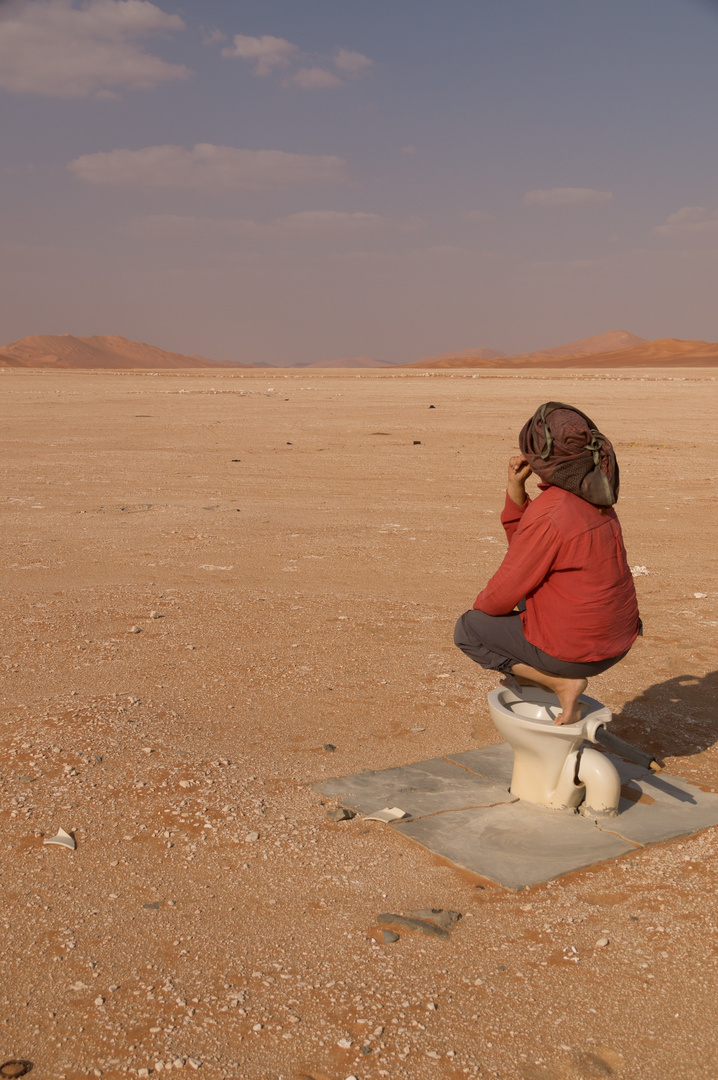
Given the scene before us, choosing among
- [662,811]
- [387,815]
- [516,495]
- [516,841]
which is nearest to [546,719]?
[516,841]

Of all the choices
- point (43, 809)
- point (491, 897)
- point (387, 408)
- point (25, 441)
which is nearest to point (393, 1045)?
point (491, 897)

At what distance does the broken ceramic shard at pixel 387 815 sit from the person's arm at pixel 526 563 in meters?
0.95

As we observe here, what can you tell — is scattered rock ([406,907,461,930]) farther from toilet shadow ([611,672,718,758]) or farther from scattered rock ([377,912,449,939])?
toilet shadow ([611,672,718,758])

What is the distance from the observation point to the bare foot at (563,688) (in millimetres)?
3771

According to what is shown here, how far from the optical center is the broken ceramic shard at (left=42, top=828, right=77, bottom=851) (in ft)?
11.6

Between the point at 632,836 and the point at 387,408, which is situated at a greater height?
the point at 387,408

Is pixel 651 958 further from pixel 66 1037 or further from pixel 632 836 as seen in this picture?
pixel 66 1037

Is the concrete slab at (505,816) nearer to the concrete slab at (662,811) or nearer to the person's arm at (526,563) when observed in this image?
the concrete slab at (662,811)

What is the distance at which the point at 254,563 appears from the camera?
8.34m

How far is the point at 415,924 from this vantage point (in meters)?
3.14

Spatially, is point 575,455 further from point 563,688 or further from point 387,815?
point 387,815

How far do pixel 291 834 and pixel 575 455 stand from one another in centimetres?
188

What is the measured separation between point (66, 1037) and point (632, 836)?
7.51 ft

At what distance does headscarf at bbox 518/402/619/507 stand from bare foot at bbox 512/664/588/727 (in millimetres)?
750
